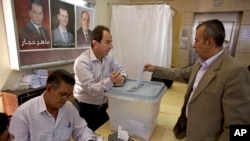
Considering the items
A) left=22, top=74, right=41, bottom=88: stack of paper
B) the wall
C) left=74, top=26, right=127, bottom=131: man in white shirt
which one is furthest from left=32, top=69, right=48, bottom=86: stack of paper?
the wall

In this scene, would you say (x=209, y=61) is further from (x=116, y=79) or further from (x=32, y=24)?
(x=32, y=24)

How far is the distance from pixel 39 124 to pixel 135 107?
53 cm

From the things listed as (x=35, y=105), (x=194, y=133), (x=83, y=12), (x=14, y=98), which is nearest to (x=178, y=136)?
(x=194, y=133)

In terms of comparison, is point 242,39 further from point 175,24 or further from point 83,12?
point 83,12

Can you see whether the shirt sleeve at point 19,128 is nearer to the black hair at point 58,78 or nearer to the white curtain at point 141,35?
the black hair at point 58,78

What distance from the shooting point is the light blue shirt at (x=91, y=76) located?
3.61ft

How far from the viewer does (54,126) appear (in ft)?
2.81

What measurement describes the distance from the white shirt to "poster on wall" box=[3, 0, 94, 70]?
2.71 ft

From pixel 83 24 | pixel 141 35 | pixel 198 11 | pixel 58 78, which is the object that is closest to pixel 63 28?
pixel 83 24

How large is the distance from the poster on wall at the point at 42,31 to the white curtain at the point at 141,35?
0.66m

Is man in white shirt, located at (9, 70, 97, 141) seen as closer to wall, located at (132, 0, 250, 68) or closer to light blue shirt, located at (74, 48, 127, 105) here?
light blue shirt, located at (74, 48, 127, 105)

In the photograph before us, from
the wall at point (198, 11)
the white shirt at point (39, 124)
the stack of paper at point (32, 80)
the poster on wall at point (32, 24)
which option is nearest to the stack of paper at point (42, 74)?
the stack of paper at point (32, 80)

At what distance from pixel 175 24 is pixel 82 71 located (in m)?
2.23

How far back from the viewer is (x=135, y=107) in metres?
1.02
